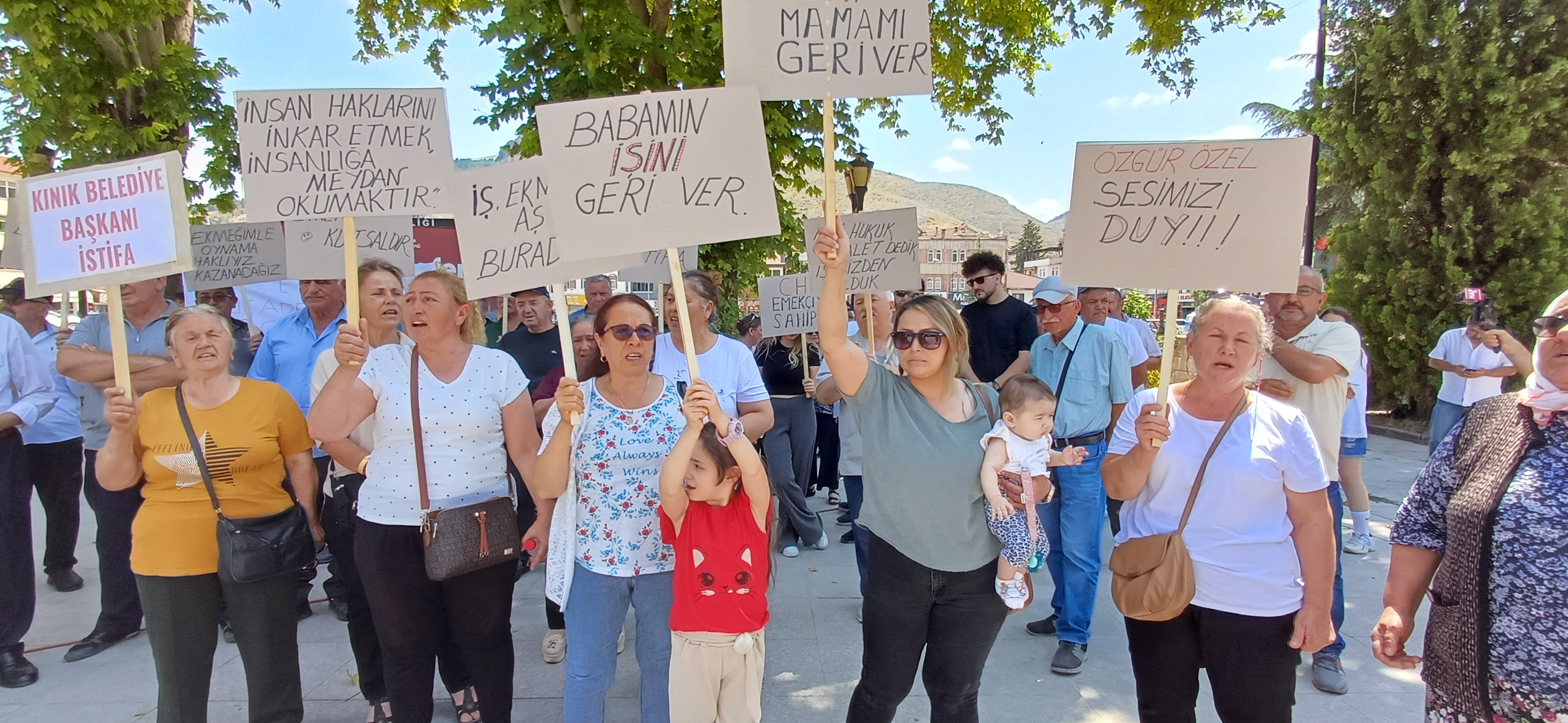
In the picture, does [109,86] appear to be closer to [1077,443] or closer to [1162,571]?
[1077,443]

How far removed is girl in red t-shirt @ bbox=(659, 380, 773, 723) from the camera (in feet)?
8.32

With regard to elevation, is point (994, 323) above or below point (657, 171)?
below

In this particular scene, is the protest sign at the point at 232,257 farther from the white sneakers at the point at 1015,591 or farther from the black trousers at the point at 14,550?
the white sneakers at the point at 1015,591

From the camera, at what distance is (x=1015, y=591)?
8.14 feet

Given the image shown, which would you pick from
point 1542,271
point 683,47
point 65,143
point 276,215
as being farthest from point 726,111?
point 1542,271

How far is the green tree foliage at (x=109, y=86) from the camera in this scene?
7.58 m

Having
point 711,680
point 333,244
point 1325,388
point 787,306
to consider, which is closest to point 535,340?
point 333,244

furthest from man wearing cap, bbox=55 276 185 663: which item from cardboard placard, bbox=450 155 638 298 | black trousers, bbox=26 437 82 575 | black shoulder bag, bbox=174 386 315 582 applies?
cardboard placard, bbox=450 155 638 298

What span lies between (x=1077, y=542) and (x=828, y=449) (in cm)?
367

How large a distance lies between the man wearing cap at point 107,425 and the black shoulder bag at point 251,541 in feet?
3.56

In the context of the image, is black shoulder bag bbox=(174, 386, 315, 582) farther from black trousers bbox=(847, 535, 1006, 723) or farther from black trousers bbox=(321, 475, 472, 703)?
black trousers bbox=(847, 535, 1006, 723)

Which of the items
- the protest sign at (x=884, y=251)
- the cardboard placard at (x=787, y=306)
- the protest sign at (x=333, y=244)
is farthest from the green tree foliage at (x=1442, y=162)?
the protest sign at (x=333, y=244)

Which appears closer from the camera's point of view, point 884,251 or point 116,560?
point 116,560

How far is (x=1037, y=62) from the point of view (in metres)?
13.2
